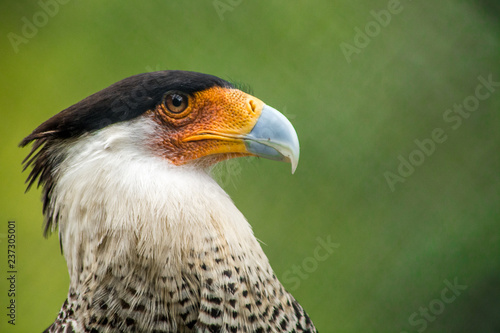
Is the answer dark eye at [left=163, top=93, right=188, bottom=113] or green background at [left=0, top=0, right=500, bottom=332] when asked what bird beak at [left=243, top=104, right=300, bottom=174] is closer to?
dark eye at [left=163, top=93, right=188, bottom=113]

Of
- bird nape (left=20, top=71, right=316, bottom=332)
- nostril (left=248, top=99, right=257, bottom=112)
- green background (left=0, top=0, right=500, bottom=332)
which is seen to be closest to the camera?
bird nape (left=20, top=71, right=316, bottom=332)

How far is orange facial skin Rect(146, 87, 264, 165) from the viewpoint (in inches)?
49.1

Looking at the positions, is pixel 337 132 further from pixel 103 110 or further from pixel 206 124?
pixel 103 110

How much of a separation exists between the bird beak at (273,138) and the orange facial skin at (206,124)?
0.02m

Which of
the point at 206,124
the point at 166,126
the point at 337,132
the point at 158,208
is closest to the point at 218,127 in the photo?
the point at 206,124

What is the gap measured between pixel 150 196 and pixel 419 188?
1.85 meters

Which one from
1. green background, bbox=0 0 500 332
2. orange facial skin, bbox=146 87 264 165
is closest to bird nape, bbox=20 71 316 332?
orange facial skin, bbox=146 87 264 165

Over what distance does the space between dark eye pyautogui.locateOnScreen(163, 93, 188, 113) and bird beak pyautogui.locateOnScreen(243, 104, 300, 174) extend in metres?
0.19

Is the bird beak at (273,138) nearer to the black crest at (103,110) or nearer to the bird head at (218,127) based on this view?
the bird head at (218,127)

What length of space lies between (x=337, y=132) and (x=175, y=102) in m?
1.41

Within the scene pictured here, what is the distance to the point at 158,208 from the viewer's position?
1161 mm

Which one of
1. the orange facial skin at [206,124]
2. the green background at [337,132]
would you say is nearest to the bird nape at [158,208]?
the orange facial skin at [206,124]

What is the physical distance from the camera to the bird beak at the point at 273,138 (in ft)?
3.99

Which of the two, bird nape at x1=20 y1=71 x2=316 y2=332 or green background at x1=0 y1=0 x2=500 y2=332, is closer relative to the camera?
bird nape at x1=20 y1=71 x2=316 y2=332
